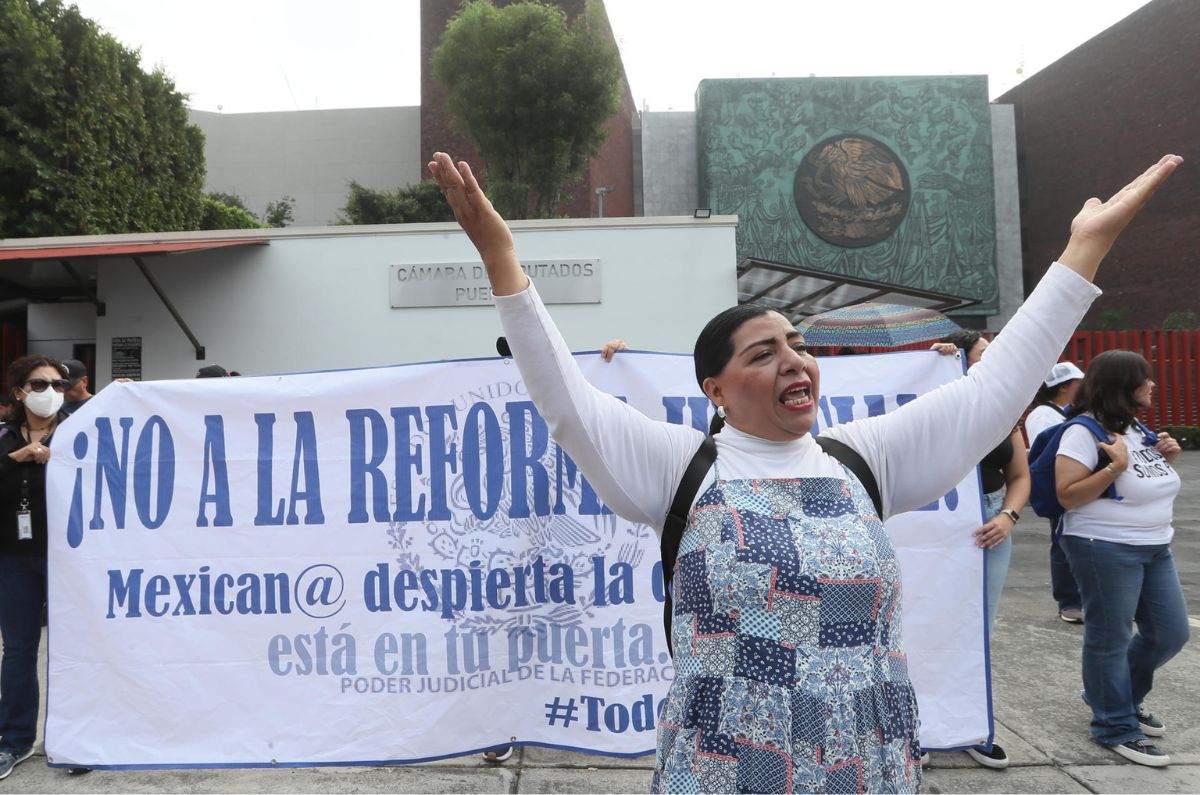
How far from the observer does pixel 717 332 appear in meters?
1.66

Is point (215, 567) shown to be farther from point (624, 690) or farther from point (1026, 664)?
point (1026, 664)

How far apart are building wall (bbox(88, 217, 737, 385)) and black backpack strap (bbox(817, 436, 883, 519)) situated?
30.5 feet

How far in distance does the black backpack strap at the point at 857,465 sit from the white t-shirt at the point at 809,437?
0.07 feet

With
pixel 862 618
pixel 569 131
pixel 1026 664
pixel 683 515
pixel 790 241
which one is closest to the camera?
pixel 862 618

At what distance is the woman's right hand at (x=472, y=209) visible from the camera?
1491mm

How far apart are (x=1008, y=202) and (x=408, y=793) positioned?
31794 millimetres

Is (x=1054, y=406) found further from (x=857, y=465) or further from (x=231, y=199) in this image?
(x=231, y=199)

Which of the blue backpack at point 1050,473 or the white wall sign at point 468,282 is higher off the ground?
the white wall sign at point 468,282

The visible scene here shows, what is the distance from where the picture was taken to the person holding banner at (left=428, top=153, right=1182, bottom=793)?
1.42 m

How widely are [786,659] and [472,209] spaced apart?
3.20ft

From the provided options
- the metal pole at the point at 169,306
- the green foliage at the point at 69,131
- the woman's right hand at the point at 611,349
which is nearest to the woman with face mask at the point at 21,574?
the woman's right hand at the point at 611,349

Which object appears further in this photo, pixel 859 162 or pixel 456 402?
pixel 859 162

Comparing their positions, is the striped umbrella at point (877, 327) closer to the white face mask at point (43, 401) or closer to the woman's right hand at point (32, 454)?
the white face mask at point (43, 401)

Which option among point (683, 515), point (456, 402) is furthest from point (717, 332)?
point (456, 402)
